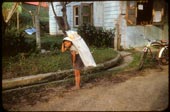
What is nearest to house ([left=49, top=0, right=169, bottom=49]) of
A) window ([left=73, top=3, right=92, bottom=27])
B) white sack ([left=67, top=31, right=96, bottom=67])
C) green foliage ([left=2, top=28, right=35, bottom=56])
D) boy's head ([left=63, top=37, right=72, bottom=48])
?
window ([left=73, top=3, right=92, bottom=27])

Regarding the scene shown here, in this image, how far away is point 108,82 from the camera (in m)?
5.04

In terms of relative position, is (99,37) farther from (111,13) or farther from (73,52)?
(73,52)

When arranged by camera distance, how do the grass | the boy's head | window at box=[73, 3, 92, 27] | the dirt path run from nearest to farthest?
the dirt path
the boy's head
the grass
window at box=[73, 3, 92, 27]

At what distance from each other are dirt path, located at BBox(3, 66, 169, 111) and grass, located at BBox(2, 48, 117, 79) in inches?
41.8

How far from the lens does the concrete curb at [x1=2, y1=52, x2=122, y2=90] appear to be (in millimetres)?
4781

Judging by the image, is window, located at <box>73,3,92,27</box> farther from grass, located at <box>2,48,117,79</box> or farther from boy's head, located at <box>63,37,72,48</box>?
boy's head, located at <box>63,37,72,48</box>

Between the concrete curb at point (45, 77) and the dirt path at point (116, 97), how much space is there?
0.67 m

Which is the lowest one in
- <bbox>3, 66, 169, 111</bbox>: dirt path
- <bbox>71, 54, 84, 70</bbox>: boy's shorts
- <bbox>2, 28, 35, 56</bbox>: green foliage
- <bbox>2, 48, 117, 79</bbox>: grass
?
<bbox>3, 66, 169, 111</bbox>: dirt path

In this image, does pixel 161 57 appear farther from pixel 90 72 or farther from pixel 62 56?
pixel 62 56

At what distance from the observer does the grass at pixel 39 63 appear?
5383 mm

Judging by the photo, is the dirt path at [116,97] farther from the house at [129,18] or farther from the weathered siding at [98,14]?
the weathered siding at [98,14]

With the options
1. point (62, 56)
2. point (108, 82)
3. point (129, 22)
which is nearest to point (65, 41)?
point (108, 82)

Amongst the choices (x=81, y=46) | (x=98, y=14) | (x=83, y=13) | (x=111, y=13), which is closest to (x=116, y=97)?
(x=81, y=46)

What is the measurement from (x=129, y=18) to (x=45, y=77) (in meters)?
4.31
